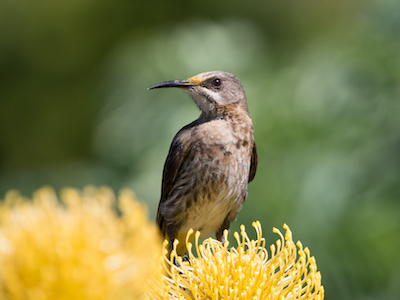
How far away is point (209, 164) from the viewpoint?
4.11 meters

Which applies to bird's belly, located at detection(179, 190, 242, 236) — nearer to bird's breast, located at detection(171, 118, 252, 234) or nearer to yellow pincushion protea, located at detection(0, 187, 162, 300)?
bird's breast, located at detection(171, 118, 252, 234)

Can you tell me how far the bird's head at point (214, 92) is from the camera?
4.32m

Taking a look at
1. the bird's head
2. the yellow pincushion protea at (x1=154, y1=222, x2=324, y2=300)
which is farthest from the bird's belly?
the yellow pincushion protea at (x1=154, y1=222, x2=324, y2=300)

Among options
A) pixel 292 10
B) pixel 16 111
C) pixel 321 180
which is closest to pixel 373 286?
pixel 321 180

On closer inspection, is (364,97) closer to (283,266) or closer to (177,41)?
(177,41)

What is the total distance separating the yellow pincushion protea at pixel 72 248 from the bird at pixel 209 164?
7.05 ft

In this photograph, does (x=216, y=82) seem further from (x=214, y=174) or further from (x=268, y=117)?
(x=268, y=117)

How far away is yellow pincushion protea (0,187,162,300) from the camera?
5.87 feet

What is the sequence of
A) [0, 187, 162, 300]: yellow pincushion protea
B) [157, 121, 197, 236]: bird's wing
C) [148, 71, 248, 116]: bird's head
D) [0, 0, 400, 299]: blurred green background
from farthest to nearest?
[0, 0, 400, 299]: blurred green background
[148, 71, 248, 116]: bird's head
[157, 121, 197, 236]: bird's wing
[0, 187, 162, 300]: yellow pincushion protea

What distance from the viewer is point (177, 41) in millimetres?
9039

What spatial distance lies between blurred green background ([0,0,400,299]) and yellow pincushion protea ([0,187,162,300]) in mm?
5317

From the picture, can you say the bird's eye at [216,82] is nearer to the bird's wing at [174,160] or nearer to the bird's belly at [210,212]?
the bird's wing at [174,160]

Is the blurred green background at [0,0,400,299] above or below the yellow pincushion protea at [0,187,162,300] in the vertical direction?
above

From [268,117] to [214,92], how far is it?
13.2 feet
